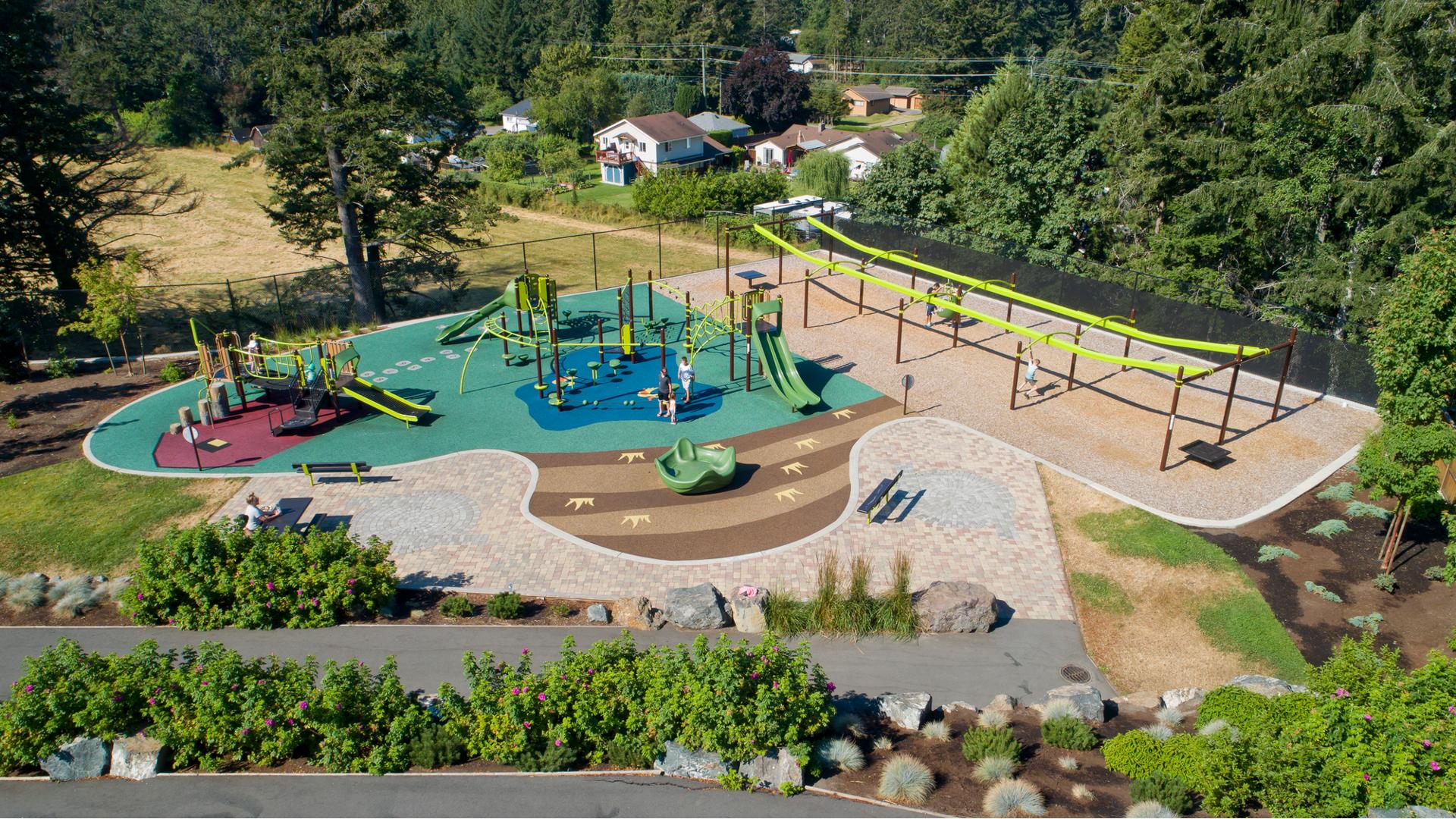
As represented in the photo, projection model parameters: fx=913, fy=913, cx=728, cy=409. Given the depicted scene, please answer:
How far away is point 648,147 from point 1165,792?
2575 inches

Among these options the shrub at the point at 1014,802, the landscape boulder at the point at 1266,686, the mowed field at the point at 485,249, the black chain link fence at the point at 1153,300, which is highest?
the black chain link fence at the point at 1153,300

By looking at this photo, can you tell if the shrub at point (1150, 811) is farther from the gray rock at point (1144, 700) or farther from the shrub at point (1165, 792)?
the gray rock at point (1144, 700)

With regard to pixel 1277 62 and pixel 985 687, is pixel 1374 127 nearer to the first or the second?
pixel 1277 62

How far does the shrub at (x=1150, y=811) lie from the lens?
10.4 m

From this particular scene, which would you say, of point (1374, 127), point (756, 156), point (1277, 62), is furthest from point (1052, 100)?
point (756, 156)

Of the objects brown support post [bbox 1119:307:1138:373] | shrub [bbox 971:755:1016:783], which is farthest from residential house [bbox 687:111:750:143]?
shrub [bbox 971:755:1016:783]

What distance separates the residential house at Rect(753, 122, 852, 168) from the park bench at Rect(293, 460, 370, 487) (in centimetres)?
5915

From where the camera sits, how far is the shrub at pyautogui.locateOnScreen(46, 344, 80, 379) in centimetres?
2667

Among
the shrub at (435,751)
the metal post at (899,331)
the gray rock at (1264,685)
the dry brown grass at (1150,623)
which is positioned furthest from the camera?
the metal post at (899,331)

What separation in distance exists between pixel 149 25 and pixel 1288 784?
4198 inches

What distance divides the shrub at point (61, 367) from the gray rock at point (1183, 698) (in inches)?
1168

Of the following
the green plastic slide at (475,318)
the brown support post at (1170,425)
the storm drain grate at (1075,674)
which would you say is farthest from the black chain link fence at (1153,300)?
the green plastic slide at (475,318)

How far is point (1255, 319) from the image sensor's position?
2594cm

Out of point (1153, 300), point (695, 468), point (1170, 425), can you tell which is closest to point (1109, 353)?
point (1153, 300)
